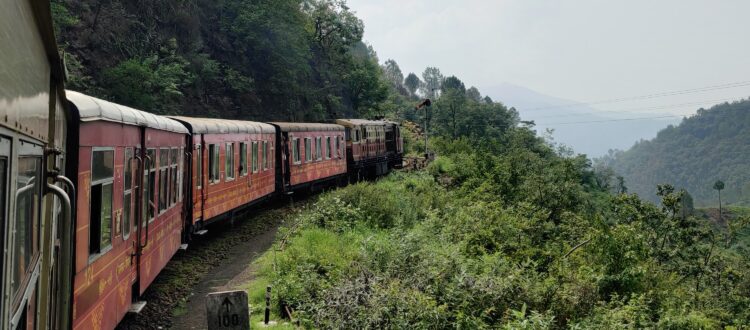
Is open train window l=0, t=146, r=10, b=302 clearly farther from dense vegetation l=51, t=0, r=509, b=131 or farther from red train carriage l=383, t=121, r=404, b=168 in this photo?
red train carriage l=383, t=121, r=404, b=168

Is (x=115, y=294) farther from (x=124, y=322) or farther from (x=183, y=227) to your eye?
(x=183, y=227)

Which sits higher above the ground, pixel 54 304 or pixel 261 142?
pixel 261 142

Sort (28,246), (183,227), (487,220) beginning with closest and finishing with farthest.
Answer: (28,246)
(183,227)
(487,220)

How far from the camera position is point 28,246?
8.84ft

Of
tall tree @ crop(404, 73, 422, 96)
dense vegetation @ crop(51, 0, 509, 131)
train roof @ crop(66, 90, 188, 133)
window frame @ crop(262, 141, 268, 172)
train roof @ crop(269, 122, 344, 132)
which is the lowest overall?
window frame @ crop(262, 141, 268, 172)

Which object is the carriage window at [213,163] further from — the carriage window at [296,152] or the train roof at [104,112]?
the carriage window at [296,152]

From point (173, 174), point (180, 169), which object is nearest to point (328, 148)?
point (180, 169)

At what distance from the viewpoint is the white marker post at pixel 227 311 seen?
4.92 metres

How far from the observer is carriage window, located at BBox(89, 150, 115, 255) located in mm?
5273

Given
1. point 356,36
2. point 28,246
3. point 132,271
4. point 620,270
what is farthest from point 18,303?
point 356,36


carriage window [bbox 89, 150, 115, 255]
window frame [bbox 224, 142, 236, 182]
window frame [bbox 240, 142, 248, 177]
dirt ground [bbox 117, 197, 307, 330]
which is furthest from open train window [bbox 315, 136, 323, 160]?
carriage window [bbox 89, 150, 115, 255]

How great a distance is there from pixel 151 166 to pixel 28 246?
5.28 metres

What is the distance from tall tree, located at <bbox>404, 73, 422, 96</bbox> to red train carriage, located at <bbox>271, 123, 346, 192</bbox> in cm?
11245

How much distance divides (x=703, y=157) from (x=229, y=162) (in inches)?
6834
